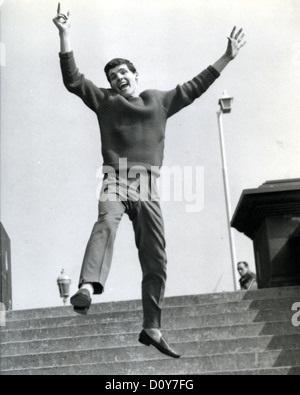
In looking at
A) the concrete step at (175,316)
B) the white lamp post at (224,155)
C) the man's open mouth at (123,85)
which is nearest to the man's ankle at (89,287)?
the concrete step at (175,316)

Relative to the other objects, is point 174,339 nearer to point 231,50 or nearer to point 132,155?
point 132,155

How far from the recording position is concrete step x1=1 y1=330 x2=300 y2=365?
21.2ft

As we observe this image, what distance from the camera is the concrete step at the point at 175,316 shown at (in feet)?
22.5

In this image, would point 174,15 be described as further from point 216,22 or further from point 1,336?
point 1,336

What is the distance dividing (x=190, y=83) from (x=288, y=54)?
139cm

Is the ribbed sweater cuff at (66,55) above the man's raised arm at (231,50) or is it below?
below

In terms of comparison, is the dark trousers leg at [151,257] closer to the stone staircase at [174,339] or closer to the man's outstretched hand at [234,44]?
the stone staircase at [174,339]

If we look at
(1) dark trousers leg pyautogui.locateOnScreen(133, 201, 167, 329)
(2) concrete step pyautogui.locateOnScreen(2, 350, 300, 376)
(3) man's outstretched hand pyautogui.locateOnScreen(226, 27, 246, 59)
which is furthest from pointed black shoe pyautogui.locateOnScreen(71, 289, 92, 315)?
(3) man's outstretched hand pyautogui.locateOnScreen(226, 27, 246, 59)

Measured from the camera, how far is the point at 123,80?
20.7 feet

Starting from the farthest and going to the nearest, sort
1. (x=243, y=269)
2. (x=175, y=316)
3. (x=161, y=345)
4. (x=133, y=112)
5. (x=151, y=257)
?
1. (x=243, y=269)
2. (x=175, y=316)
3. (x=133, y=112)
4. (x=161, y=345)
5. (x=151, y=257)

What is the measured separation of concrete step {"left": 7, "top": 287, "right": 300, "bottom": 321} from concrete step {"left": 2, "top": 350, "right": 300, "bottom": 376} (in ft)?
3.33

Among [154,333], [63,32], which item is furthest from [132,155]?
[154,333]

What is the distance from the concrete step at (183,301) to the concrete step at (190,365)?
3.33 feet

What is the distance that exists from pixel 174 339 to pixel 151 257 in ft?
3.75
